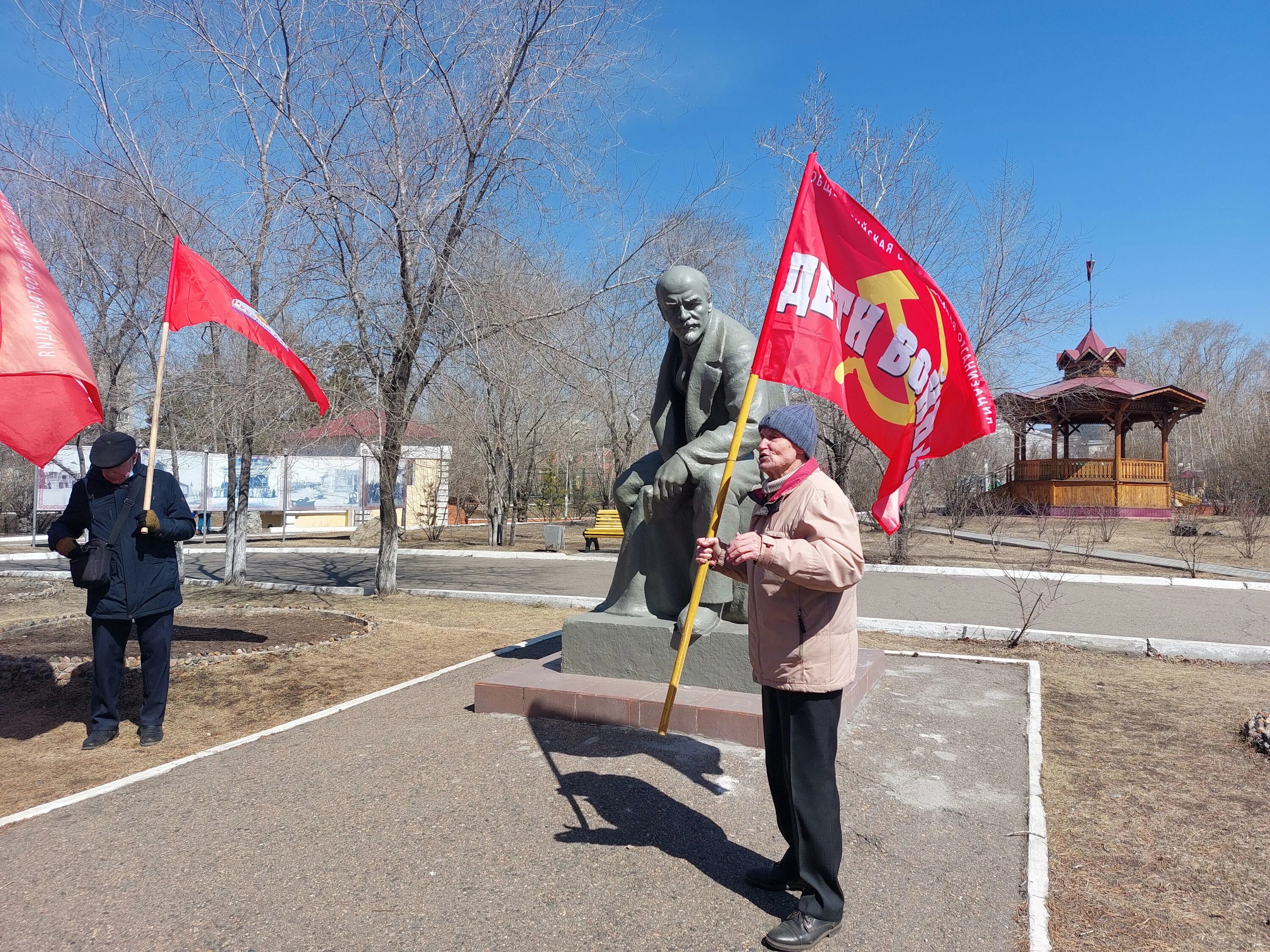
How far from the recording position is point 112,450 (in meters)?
4.52

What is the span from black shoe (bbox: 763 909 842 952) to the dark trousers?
3803 millimetres

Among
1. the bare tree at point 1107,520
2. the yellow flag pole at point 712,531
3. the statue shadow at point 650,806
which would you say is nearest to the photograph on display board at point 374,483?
the bare tree at point 1107,520

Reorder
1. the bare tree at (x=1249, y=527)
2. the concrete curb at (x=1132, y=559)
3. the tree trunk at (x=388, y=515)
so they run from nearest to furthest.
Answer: the tree trunk at (x=388, y=515) < the concrete curb at (x=1132, y=559) < the bare tree at (x=1249, y=527)

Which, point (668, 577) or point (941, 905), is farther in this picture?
point (668, 577)

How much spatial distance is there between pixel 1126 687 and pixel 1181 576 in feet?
28.7

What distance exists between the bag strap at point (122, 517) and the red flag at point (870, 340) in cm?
366

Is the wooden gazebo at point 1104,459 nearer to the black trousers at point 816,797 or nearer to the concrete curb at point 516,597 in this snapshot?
the concrete curb at point 516,597

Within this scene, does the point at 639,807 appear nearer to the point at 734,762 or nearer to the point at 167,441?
the point at 734,762

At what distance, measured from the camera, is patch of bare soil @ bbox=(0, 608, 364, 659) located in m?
6.77

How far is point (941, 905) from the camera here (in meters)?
2.70

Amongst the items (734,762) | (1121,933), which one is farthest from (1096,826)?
(734,762)

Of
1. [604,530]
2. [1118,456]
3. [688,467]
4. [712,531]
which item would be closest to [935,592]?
[688,467]

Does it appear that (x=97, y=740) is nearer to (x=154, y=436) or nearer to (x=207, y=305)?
(x=154, y=436)

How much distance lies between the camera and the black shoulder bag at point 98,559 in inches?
169
